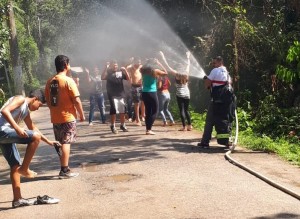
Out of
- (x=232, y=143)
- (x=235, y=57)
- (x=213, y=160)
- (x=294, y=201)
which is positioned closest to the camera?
(x=294, y=201)

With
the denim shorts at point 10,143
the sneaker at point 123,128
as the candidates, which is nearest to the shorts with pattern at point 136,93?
the sneaker at point 123,128

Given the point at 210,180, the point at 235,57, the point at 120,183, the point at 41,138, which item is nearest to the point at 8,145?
the point at 41,138

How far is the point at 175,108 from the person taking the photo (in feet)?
50.3

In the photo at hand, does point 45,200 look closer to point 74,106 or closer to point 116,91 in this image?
point 74,106

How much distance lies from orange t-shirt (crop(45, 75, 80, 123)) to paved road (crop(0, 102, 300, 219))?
0.97 metres

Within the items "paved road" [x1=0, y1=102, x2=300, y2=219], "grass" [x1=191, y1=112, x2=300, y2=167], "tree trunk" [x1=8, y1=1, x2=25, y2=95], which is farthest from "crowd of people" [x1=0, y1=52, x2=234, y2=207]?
"tree trunk" [x1=8, y1=1, x2=25, y2=95]

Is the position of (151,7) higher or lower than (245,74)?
higher

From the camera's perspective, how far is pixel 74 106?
673 centimetres

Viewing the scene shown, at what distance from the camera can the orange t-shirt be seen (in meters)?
Answer: 6.58

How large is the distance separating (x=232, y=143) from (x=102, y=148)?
265 cm

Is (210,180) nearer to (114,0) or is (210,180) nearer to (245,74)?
(245,74)

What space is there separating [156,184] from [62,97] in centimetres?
196

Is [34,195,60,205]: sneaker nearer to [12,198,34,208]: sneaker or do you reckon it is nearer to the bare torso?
[12,198,34,208]: sneaker

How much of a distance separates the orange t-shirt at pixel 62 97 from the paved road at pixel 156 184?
970mm
